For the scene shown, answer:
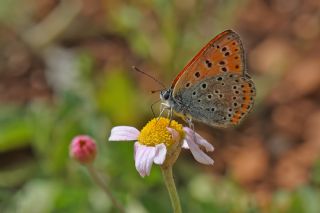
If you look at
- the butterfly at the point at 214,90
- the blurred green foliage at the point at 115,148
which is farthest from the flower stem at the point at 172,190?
the blurred green foliage at the point at 115,148

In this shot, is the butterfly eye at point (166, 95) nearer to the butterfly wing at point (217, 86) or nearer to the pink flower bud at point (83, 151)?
the butterfly wing at point (217, 86)

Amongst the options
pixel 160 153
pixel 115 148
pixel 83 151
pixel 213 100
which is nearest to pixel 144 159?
pixel 160 153

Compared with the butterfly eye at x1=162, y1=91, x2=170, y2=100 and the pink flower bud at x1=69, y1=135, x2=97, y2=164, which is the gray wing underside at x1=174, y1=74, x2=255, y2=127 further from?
the pink flower bud at x1=69, y1=135, x2=97, y2=164

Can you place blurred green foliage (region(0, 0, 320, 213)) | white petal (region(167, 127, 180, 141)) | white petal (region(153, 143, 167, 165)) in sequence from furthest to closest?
1. blurred green foliage (region(0, 0, 320, 213))
2. white petal (region(167, 127, 180, 141))
3. white petal (region(153, 143, 167, 165))

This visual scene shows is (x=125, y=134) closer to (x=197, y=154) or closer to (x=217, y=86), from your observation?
(x=197, y=154)

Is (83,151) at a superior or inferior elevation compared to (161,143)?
inferior

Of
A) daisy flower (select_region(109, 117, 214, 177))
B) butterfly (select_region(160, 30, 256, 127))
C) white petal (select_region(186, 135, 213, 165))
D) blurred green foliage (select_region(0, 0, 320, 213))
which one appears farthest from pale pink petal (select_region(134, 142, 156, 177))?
blurred green foliage (select_region(0, 0, 320, 213))
